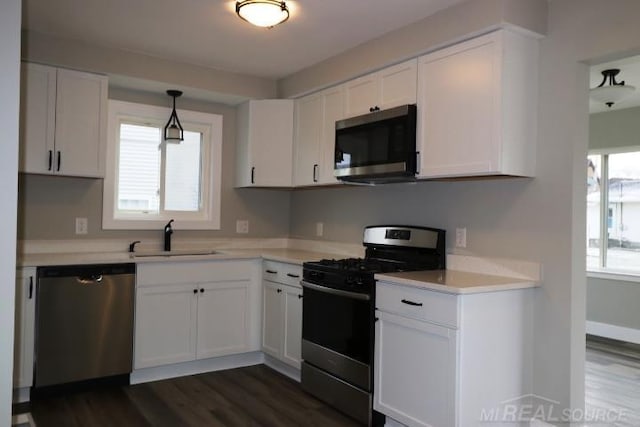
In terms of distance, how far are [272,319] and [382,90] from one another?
1886mm

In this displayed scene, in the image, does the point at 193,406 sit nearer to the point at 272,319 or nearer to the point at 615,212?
the point at 272,319

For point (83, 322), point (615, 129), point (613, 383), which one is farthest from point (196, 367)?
point (615, 129)

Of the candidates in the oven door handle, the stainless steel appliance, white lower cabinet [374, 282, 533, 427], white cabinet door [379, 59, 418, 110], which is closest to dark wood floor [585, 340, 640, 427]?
white lower cabinet [374, 282, 533, 427]

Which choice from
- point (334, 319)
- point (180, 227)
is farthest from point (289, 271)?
point (180, 227)

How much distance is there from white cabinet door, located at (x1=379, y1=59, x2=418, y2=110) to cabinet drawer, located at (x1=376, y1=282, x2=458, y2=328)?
3.81ft

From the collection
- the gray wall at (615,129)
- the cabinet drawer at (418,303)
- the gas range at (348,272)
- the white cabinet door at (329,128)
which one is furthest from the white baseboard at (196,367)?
the gray wall at (615,129)

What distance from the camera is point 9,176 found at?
4.13 feet

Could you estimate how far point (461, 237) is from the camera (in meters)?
3.10

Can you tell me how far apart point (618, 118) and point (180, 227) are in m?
4.48

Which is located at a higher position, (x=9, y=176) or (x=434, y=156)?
(x=434, y=156)

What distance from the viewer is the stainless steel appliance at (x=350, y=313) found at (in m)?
2.83

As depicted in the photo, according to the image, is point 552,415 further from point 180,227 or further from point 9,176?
point 180,227

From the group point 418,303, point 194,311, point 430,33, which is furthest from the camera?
point 194,311

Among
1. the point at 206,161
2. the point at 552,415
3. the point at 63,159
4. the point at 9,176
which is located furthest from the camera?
the point at 206,161
